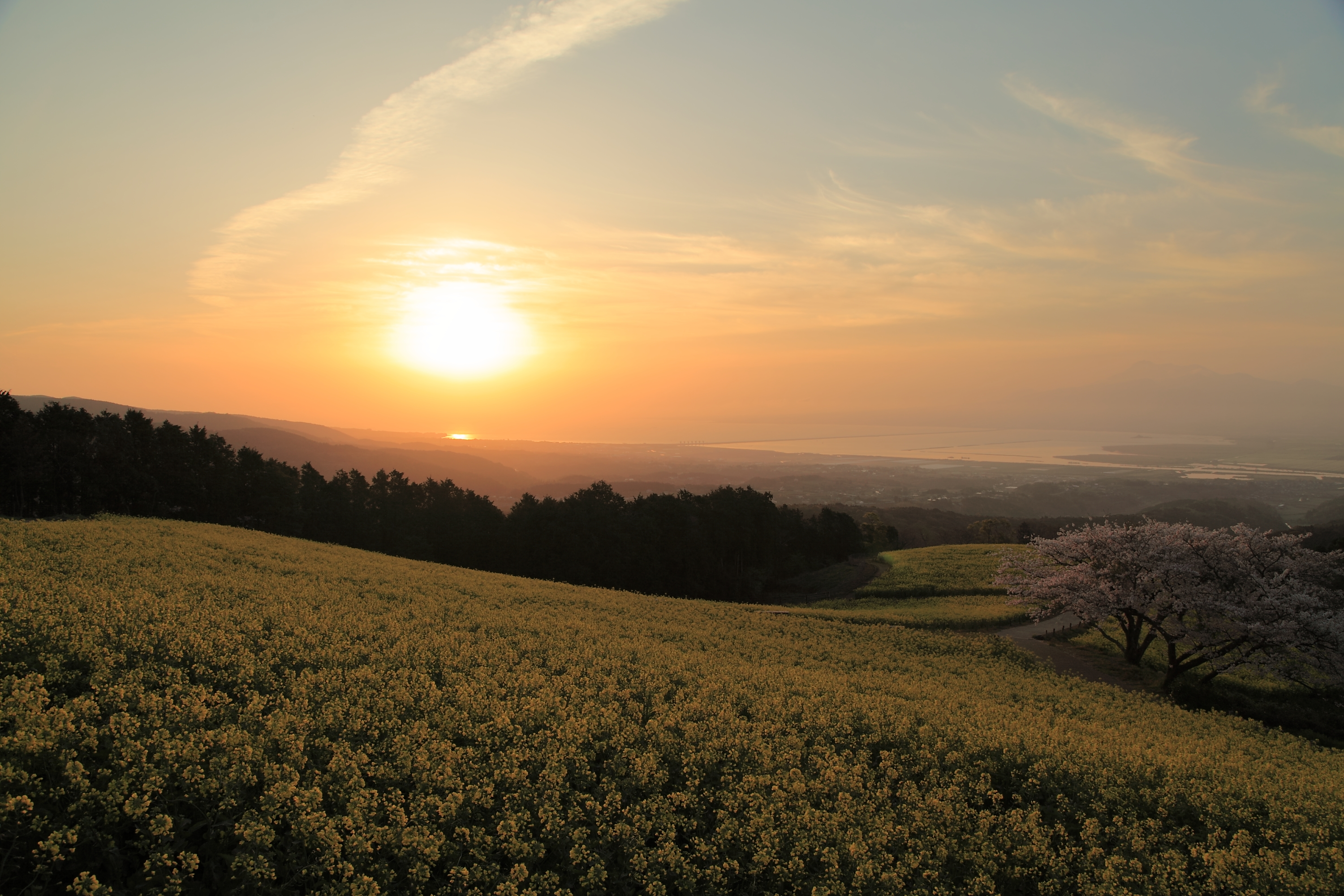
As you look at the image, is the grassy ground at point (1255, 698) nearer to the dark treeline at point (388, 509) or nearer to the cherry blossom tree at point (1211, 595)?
the cherry blossom tree at point (1211, 595)

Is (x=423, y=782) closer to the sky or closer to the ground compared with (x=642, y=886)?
closer to the sky

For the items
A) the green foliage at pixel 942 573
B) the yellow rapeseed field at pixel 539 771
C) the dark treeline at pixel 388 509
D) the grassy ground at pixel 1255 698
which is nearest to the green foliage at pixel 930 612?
the green foliage at pixel 942 573

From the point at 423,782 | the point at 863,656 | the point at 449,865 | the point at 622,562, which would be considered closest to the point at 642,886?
the point at 449,865

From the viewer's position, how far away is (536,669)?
16.2 metres

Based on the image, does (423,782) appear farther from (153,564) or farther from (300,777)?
(153,564)

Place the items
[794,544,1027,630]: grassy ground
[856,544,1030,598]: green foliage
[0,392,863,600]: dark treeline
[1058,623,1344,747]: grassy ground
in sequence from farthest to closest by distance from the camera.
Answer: [0,392,863,600]: dark treeline, [856,544,1030,598]: green foliage, [794,544,1027,630]: grassy ground, [1058,623,1344,747]: grassy ground

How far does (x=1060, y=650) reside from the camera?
34.3 m

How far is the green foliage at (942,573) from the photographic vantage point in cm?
4928

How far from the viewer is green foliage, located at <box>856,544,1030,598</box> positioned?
49.3 meters

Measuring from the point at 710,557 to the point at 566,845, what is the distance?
57.0 metres

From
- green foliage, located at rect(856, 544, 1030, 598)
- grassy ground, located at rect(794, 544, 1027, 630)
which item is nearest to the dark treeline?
grassy ground, located at rect(794, 544, 1027, 630)

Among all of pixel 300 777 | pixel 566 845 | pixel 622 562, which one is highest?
pixel 300 777

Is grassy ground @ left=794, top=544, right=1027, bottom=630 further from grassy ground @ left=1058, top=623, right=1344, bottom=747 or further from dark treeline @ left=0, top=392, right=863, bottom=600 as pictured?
dark treeline @ left=0, top=392, right=863, bottom=600

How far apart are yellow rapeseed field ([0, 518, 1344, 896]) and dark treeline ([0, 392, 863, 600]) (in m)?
39.9
